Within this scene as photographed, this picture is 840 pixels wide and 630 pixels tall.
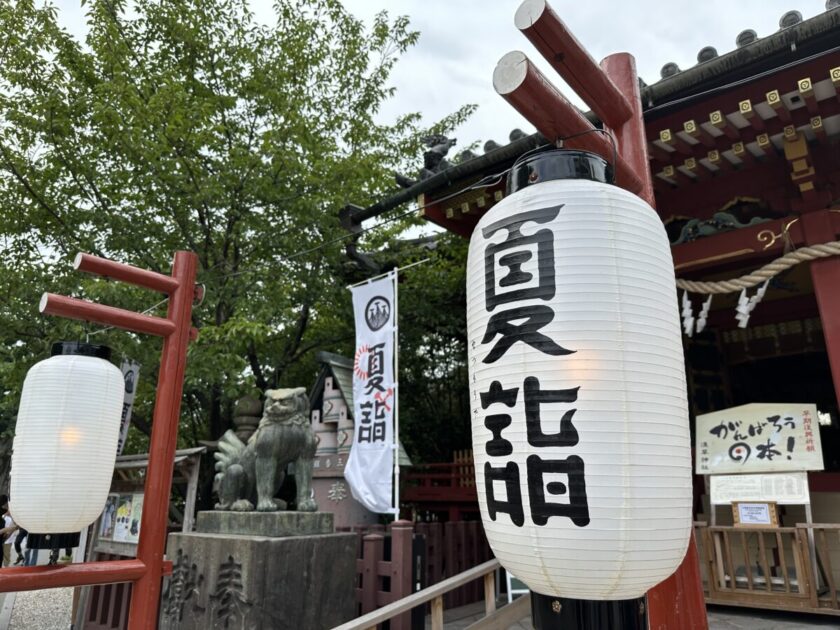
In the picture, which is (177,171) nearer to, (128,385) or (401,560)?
(128,385)

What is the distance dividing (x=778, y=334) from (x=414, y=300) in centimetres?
575

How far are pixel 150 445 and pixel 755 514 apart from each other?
5725 mm

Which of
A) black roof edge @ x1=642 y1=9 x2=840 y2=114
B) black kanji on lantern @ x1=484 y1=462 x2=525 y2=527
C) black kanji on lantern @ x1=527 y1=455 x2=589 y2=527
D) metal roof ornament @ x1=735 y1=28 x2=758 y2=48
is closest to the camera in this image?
black kanji on lantern @ x1=527 y1=455 x2=589 y2=527

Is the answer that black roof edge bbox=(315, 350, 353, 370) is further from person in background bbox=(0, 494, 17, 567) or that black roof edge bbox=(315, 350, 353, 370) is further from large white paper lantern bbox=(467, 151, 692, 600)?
large white paper lantern bbox=(467, 151, 692, 600)

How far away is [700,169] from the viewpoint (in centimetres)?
551

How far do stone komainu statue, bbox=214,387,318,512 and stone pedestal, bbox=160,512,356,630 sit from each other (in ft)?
0.56

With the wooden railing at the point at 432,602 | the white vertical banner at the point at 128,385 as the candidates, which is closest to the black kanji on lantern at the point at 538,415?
the wooden railing at the point at 432,602

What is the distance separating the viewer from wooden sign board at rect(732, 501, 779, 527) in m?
5.49

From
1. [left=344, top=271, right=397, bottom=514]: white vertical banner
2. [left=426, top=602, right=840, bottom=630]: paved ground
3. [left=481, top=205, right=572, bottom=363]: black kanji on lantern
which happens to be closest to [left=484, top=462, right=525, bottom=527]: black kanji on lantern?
[left=481, top=205, right=572, bottom=363]: black kanji on lantern

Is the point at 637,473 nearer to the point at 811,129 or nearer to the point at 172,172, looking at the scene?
the point at 811,129

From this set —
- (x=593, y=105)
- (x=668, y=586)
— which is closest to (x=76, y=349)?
(x=593, y=105)

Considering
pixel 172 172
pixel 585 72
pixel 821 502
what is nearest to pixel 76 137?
pixel 172 172

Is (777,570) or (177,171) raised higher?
(177,171)

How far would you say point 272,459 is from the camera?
4805 mm
